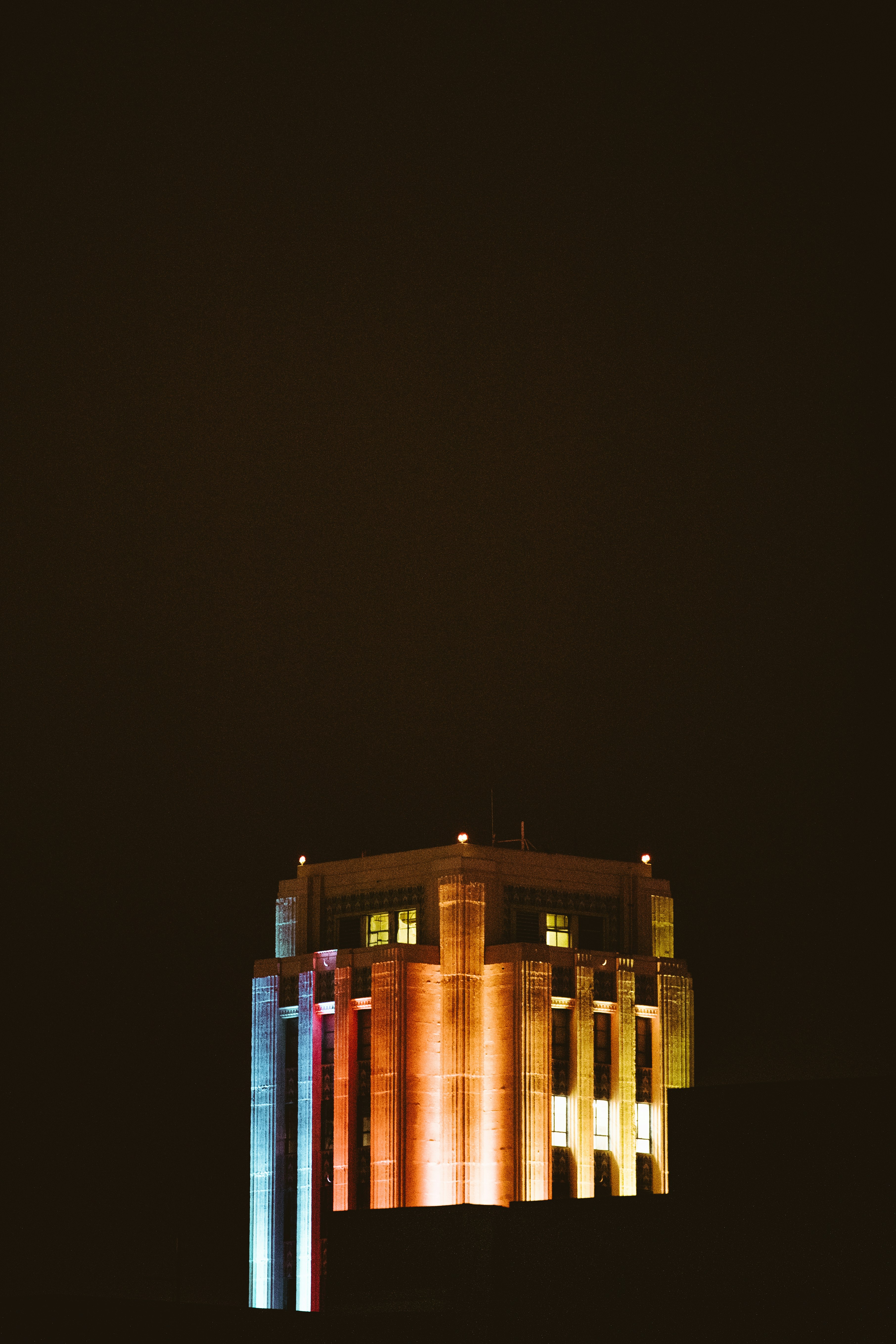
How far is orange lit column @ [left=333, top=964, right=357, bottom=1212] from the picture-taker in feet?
306

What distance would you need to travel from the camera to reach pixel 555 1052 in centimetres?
9456

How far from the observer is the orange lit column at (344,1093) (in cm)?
9331

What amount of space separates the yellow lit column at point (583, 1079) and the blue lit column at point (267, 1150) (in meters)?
13.5

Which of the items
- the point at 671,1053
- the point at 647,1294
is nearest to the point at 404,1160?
the point at 671,1053

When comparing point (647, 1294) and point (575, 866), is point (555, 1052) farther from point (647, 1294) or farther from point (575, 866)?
point (647, 1294)

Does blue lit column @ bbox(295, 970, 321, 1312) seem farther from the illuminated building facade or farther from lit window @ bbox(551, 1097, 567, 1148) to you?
lit window @ bbox(551, 1097, 567, 1148)

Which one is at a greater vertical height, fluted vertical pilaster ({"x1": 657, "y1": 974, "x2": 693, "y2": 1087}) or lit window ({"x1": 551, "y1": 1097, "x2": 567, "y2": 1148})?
fluted vertical pilaster ({"x1": 657, "y1": 974, "x2": 693, "y2": 1087})

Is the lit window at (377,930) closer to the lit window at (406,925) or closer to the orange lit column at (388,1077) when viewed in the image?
the lit window at (406,925)

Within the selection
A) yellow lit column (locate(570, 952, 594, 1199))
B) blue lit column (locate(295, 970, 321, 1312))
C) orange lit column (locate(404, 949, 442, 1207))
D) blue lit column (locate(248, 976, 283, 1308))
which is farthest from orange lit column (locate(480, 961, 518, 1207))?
blue lit column (locate(248, 976, 283, 1308))

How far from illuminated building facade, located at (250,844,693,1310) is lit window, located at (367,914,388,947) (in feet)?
0.27

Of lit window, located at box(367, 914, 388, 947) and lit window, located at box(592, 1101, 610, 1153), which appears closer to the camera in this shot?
lit window, located at box(592, 1101, 610, 1153)

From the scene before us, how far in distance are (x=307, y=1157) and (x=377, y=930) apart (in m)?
10.4

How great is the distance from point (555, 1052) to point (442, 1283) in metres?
15.7

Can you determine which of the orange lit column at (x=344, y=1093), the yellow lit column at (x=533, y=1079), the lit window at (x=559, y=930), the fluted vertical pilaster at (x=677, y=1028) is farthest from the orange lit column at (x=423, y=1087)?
the fluted vertical pilaster at (x=677, y=1028)
